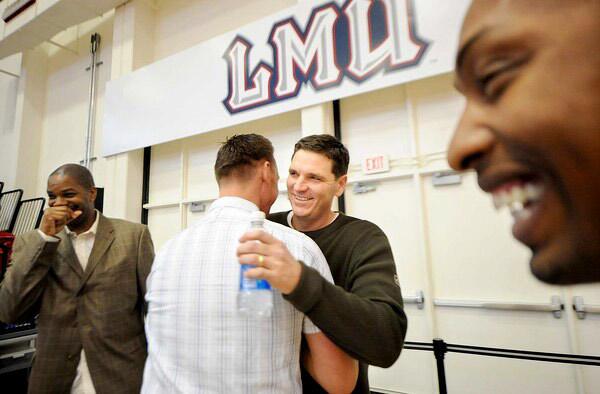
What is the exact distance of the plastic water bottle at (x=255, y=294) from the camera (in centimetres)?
59

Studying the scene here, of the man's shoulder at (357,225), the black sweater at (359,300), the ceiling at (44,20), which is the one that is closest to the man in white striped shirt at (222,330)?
the black sweater at (359,300)

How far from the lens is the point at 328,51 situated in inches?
98.1

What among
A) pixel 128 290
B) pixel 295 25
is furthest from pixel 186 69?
pixel 128 290

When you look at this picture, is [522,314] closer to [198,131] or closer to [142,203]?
[198,131]

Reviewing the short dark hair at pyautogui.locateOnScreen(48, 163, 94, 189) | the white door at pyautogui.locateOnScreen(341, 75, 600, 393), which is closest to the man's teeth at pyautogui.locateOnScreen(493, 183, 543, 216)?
the short dark hair at pyautogui.locateOnScreen(48, 163, 94, 189)

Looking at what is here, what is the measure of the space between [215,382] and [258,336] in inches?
5.6

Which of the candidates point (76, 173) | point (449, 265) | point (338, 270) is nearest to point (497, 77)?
point (338, 270)

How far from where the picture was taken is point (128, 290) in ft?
4.66

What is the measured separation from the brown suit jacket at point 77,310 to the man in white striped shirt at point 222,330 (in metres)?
0.57

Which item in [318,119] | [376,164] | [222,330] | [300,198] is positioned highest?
[318,119]

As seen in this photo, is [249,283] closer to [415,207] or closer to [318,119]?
[415,207]

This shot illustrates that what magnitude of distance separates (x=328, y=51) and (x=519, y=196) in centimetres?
255

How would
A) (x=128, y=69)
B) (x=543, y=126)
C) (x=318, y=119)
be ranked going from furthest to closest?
(x=128, y=69) → (x=318, y=119) → (x=543, y=126)

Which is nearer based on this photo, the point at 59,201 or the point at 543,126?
the point at 543,126
